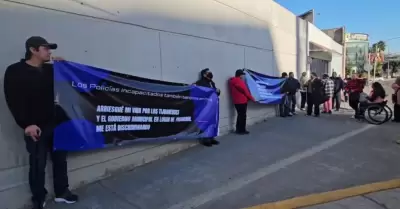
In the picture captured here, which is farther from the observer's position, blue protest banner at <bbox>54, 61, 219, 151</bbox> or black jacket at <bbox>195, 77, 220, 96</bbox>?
black jacket at <bbox>195, 77, 220, 96</bbox>

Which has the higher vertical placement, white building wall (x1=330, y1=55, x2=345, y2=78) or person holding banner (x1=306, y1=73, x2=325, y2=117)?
white building wall (x1=330, y1=55, x2=345, y2=78)

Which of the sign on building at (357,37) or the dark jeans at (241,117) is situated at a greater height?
the sign on building at (357,37)

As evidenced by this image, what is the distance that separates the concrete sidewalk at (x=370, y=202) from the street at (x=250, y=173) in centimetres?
39

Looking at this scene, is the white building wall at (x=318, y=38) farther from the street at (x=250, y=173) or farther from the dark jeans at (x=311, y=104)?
the street at (x=250, y=173)

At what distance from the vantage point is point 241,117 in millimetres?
8297

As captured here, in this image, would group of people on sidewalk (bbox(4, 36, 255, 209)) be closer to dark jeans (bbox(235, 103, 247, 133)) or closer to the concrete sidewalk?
the concrete sidewalk

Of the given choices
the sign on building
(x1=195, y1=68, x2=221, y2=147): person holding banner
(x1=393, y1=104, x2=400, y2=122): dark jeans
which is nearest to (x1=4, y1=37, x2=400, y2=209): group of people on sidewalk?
(x1=195, y1=68, x2=221, y2=147): person holding banner

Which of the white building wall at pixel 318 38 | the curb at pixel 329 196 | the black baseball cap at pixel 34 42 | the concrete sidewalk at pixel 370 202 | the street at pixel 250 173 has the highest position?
the white building wall at pixel 318 38

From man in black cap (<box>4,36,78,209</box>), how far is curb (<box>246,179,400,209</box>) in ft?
8.08

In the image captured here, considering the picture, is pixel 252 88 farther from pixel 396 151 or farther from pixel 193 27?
pixel 396 151

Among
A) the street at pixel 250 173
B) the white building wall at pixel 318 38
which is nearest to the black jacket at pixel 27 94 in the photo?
the street at pixel 250 173

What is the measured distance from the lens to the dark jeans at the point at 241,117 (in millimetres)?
8188

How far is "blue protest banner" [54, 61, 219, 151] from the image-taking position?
14.0ft

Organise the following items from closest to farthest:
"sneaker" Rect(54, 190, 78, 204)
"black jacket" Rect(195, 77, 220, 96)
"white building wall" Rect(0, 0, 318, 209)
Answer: "white building wall" Rect(0, 0, 318, 209)
"sneaker" Rect(54, 190, 78, 204)
"black jacket" Rect(195, 77, 220, 96)
